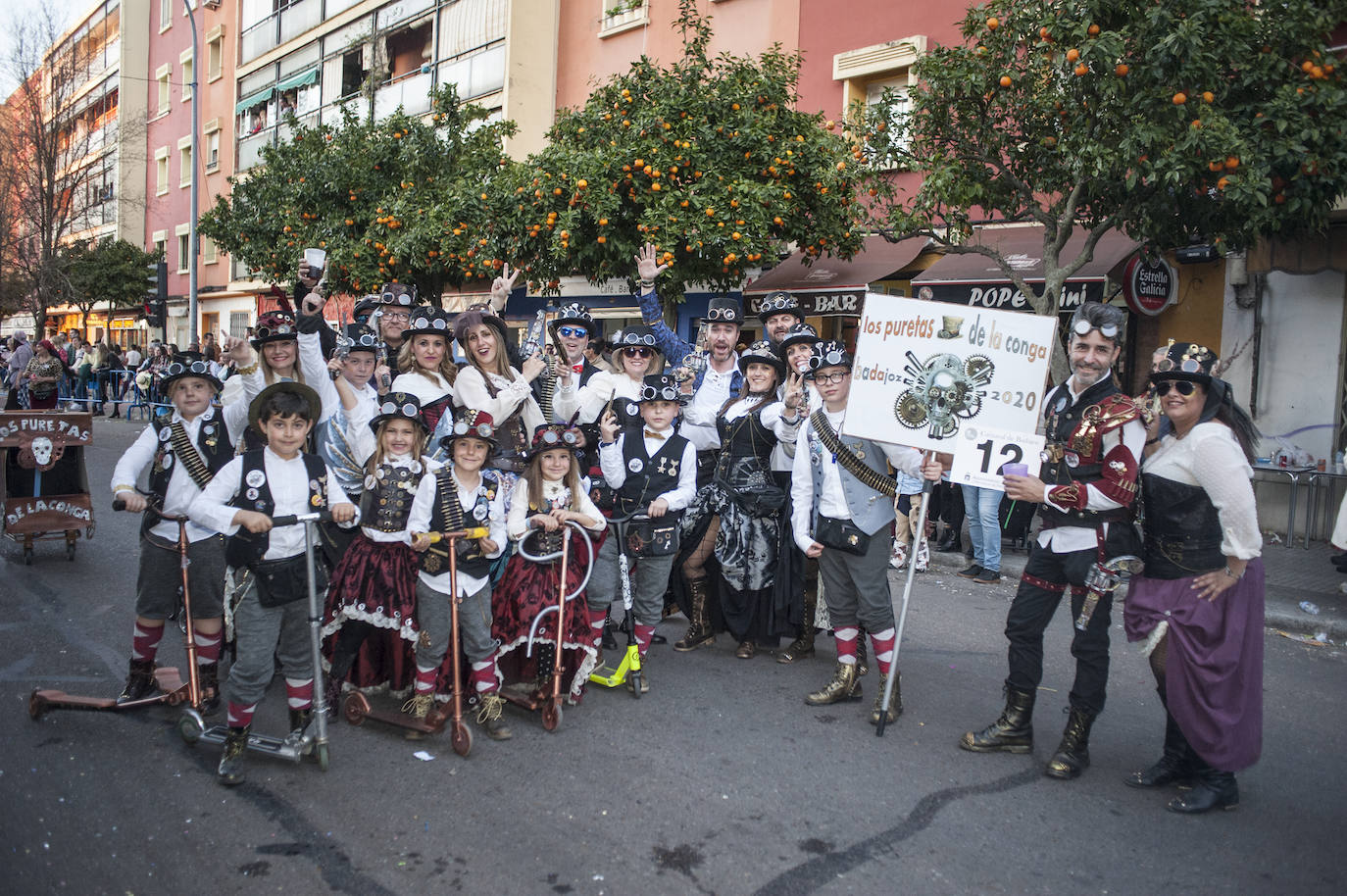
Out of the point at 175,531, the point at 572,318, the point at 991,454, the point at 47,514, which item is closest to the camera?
the point at 991,454

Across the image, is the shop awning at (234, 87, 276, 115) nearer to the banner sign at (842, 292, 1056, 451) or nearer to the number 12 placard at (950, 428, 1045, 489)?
the banner sign at (842, 292, 1056, 451)

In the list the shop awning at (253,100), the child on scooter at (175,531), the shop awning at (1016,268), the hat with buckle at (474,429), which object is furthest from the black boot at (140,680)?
the shop awning at (253,100)

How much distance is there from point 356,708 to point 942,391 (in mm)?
3195

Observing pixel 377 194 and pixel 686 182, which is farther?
pixel 377 194

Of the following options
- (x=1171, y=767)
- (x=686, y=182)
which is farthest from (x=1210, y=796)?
(x=686, y=182)

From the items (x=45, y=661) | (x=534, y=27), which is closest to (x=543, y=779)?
(x=45, y=661)

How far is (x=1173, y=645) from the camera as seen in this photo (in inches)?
161

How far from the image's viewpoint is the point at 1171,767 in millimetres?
4297

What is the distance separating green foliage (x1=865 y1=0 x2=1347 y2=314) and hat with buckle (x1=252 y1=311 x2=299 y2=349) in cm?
656

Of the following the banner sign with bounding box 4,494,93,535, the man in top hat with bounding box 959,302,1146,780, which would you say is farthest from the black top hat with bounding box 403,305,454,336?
the banner sign with bounding box 4,494,93,535

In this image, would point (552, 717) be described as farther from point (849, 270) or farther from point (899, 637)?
point (849, 270)

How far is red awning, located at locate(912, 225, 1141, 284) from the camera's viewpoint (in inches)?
456

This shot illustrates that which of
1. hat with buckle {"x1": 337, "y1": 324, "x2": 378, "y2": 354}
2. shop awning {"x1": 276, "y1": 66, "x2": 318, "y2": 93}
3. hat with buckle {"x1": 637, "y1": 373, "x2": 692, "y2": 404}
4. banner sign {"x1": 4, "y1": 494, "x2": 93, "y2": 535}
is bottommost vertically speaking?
banner sign {"x1": 4, "y1": 494, "x2": 93, "y2": 535}

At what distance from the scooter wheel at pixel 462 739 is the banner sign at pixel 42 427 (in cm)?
548
